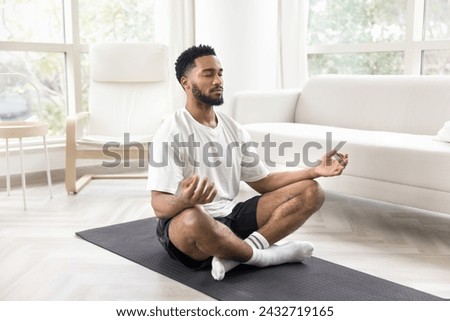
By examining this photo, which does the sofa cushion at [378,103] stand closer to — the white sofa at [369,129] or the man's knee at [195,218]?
the white sofa at [369,129]

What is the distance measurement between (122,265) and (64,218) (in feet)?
3.11

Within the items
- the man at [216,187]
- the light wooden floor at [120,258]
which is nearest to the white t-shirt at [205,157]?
the man at [216,187]

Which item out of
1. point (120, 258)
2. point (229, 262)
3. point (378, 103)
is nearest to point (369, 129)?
point (378, 103)

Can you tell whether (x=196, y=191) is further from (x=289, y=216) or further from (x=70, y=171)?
(x=70, y=171)

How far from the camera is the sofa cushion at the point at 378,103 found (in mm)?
3494

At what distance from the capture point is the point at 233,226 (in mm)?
2504

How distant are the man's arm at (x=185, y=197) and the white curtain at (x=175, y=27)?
2853 mm

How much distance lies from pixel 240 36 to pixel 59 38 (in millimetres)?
1487

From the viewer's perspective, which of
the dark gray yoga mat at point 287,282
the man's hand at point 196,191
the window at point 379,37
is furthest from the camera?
the window at point 379,37

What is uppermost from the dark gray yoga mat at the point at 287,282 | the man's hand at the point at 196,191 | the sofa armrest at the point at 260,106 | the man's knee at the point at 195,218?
the sofa armrest at the point at 260,106

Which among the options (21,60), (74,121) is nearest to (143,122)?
(74,121)

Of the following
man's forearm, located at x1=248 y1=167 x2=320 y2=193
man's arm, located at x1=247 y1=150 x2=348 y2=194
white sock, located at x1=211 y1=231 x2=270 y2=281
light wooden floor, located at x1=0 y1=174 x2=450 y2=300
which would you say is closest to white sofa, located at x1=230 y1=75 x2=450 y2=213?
light wooden floor, located at x1=0 y1=174 x2=450 y2=300

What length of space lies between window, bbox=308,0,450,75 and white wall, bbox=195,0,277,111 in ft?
1.38
